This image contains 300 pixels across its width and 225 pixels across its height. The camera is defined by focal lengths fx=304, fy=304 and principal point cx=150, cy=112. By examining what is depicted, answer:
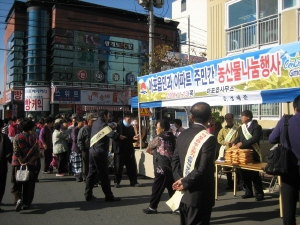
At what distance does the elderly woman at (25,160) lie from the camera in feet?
18.6

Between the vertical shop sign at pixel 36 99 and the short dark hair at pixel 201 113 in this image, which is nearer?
the short dark hair at pixel 201 113

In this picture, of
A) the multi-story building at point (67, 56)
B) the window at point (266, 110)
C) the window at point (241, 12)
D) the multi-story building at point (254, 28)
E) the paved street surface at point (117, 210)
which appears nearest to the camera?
the paved street surface at point (117, 210)

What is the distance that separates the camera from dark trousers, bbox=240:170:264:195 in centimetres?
620

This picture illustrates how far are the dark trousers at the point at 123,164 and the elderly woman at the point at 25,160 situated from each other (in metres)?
2.39

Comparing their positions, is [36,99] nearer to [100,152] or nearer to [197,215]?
[100,152]

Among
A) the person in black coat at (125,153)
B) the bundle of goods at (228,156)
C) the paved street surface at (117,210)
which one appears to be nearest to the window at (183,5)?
the person in black coat at (125,153)

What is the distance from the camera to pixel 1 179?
556 cm

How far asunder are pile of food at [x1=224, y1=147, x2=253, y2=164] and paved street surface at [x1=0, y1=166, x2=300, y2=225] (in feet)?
2.96

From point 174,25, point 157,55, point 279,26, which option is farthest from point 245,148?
point 174,25

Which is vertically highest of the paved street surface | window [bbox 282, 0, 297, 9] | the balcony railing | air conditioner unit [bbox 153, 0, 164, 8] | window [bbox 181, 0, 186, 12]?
window [bbox 181, 0, 186, 12]

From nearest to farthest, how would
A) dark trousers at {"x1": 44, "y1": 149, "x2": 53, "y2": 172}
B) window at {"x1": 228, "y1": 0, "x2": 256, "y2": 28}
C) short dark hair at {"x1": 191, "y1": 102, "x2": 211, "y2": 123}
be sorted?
1. short dark hair at {"x1": 191, "y1": 102, "x2": 211, "y2": 123}
2. dark trousers at {"x1": 44, "y1": 149, "x2": 53, "y2": 172}
3. window at {"x1": 228, "y1": 0, "x2": 256, "y2": 28}

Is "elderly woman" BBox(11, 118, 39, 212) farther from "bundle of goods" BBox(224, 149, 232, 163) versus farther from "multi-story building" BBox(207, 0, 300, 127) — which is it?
"multi-story building" BBox(207, 0, 300, 127)

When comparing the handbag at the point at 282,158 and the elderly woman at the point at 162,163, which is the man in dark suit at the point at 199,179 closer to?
the handbag at the point at 282,158

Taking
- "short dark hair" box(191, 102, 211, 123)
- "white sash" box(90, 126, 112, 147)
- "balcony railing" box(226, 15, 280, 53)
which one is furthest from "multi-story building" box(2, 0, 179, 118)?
"short dark hair" box(191, 102, 211, 123)
